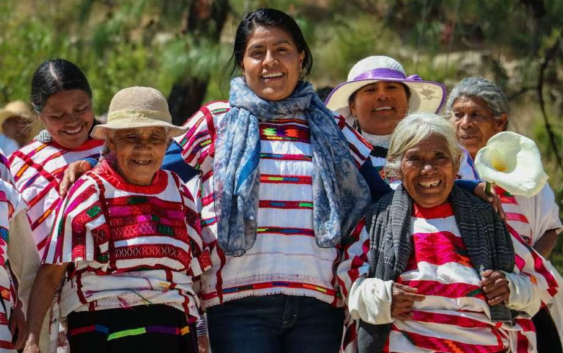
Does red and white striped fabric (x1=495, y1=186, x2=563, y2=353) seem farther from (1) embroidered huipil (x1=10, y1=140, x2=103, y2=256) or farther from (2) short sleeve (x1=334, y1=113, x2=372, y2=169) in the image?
(1) embroidered huipil (x1=10, y1=140, x2=103, y2=256)

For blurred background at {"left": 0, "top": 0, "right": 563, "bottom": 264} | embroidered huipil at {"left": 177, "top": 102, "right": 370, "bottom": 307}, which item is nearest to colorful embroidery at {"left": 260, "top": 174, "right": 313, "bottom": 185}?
embroidered huipil at {"left": 177, "top": 102, "right": 370, "bottom": 307}

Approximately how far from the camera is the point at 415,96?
496 centimetres

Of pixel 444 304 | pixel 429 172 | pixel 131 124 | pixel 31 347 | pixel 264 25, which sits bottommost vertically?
pixel 31 347

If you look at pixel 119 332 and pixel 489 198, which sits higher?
pixel 489 198

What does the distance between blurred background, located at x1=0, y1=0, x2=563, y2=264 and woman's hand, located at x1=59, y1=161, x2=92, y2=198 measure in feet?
10.2

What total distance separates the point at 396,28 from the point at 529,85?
47.2 inches

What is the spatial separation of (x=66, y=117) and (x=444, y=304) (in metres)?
1.85

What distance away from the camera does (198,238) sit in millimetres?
3902

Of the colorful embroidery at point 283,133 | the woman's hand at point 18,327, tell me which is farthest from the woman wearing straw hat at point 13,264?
the colorful embroidery at point 283,133

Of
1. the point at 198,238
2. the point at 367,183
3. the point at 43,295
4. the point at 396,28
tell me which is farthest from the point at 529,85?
→ the point at 43,295

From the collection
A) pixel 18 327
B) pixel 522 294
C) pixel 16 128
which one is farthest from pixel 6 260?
pixel 16 128

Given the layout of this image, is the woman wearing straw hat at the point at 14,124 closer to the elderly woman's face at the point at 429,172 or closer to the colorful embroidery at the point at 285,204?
the colorful embroidery at the point at 285,204

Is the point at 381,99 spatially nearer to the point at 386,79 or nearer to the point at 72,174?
the point at 386,79

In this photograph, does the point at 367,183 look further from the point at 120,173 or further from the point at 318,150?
the point at 120,173
